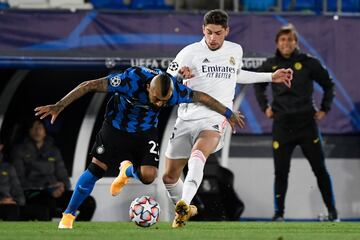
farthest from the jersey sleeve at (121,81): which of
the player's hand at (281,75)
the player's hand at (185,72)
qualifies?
the player's hand at (281,75)

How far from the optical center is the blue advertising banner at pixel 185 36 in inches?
611

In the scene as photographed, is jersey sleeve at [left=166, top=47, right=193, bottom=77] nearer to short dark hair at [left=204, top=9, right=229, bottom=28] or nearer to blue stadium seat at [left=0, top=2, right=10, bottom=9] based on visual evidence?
short dark hair at [left=204, top=9, right=229, bottom=28]

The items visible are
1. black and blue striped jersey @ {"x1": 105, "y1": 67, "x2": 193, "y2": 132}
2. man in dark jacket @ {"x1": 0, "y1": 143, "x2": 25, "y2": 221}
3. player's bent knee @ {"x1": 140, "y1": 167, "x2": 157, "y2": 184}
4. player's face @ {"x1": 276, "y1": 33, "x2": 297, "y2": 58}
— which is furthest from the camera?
man in dark jacket @ {"x1": 0, "y1": 143, "x2": 25, "y2": 221}

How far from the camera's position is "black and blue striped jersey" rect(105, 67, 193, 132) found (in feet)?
34.2

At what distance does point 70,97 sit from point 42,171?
15.8ft

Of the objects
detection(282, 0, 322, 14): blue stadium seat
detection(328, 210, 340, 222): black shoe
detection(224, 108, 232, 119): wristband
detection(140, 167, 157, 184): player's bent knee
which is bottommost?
detection(328, 210, 340, 222): black shoe

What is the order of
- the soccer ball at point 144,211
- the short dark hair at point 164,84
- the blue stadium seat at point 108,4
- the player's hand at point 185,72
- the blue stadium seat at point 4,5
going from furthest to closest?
the blue stadium seat at point 108,4 → the blue stadium seat at point 4,5 → the player's hand at point 185,72 → the soccer ball at point 144,211 → the short dark hair at point 164,84

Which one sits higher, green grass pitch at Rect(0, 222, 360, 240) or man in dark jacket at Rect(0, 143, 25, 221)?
green grass pitch at Rect(0, 222, 360, 240)

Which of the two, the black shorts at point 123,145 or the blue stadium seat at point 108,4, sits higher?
the blue stadium seat at point 108,4

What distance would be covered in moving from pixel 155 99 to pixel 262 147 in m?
6.05

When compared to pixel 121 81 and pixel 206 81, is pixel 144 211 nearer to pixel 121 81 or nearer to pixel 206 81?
pixel 121 81

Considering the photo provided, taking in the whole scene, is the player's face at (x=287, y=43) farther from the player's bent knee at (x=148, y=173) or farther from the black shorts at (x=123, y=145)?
the player's bent knee at (x=148, y=173)

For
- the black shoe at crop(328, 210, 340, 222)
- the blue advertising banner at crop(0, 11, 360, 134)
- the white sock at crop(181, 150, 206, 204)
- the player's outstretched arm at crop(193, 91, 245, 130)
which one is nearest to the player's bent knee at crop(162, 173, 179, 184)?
the white sock at crop(181, 150, 206, 204)

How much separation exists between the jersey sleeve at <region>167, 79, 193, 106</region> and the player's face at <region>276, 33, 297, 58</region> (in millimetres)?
3237
